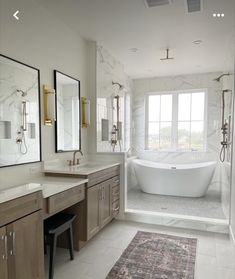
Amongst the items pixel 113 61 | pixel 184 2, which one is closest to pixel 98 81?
pixel 113 61

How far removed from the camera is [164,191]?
16.1 feet

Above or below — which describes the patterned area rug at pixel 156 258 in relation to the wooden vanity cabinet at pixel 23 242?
below

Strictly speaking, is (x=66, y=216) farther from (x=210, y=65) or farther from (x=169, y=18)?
(x=210, y=65)

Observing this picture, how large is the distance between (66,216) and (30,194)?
795mm

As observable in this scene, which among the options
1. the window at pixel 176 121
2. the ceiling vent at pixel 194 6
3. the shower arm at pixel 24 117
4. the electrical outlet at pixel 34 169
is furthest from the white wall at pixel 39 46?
the window at pixel 176 121

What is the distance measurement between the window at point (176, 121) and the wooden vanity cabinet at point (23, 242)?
14.6 feet

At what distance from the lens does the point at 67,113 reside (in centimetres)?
319

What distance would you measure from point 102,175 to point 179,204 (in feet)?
6.58

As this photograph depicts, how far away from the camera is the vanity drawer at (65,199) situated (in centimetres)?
203

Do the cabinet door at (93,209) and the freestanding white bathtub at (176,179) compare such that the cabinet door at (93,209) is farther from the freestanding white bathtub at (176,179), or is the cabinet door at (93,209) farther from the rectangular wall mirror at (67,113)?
the freestanding white bathtub at (176,179)

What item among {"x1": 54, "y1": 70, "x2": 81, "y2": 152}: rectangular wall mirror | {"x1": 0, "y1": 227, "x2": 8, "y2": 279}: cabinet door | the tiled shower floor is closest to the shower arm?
{"x1": 54, "y1": 70, "x2": 81, "y2": 152}: rectangular wall mirror

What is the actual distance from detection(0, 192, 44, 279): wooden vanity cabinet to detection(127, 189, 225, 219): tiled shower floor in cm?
241

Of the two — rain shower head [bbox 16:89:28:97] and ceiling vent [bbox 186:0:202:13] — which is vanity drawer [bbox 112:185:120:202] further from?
ceiling vent [bbox 186:0:202:13]

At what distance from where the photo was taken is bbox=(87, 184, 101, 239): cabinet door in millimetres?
2682
